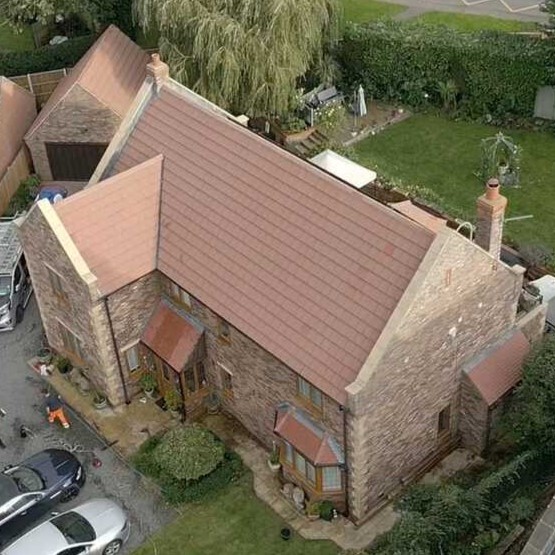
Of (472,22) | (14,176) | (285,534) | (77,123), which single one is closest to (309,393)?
(285,534)

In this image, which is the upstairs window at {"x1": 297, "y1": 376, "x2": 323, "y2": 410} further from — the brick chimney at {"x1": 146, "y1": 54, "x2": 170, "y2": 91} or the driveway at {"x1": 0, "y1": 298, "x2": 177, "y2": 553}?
the brick chimney at {"x1": 146, "y1": 54, "x2": 170, "y2": 91}

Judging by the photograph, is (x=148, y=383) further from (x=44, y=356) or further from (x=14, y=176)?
(x=14, y=176)

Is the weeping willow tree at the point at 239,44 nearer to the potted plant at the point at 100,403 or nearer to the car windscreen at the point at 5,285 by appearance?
the car windscreen at the point at 5,285

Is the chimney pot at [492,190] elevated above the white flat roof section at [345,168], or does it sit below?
above

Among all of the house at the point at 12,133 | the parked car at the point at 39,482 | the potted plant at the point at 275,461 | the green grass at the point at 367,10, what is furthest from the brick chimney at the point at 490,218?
the green grass at the point at 367,10

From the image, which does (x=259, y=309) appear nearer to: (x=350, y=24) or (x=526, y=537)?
(x=526, y=537)

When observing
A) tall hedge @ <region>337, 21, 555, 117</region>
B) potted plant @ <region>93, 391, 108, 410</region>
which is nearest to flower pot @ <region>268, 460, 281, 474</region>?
potted plant @ <region>93, 391, 108, 410</region>
